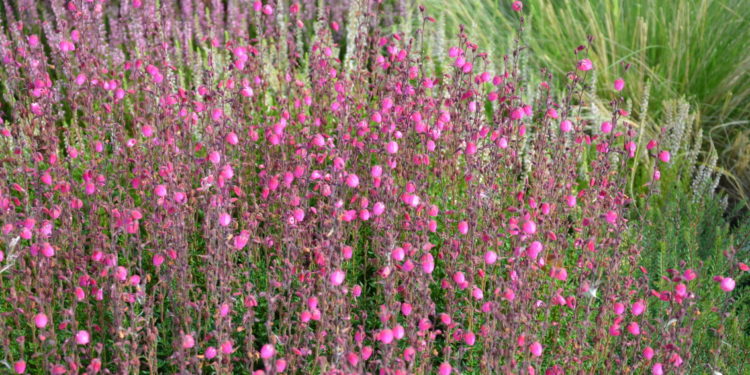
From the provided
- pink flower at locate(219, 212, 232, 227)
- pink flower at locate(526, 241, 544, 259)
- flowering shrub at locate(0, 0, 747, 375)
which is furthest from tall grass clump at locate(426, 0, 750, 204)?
pink flower at locate(219, 212, 232, 227)

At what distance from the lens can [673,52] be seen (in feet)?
17.4

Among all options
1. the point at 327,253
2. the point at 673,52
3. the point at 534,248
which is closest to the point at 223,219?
the point at 327,253

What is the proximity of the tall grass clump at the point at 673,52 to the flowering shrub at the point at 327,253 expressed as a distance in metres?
1.85

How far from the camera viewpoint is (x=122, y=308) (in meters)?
2.31

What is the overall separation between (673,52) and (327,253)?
3.82 m

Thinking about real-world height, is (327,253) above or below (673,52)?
above

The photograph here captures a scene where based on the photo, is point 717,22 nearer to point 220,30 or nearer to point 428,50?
point 428,50

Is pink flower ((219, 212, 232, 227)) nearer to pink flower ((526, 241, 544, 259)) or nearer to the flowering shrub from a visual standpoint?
the flowering shrub

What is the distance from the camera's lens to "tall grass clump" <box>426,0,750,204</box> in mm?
5230

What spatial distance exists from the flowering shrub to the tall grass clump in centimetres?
185

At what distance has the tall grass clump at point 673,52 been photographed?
523 centimetres

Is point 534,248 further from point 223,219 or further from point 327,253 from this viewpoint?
point 223,219

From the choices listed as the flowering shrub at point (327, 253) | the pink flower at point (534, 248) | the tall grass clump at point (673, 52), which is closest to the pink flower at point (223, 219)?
the flowering shrub at point (327, 253)

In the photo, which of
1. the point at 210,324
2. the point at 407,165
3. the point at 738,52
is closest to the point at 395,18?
the point at 738,52
